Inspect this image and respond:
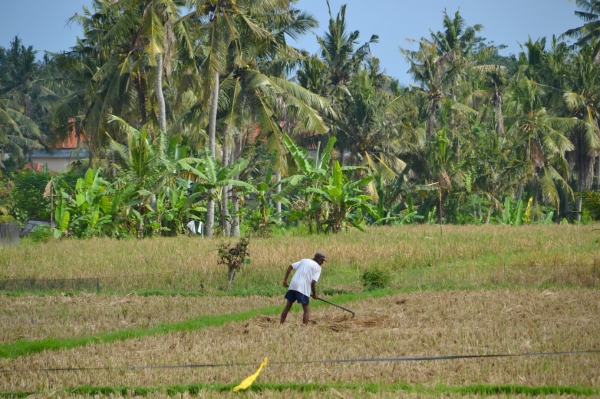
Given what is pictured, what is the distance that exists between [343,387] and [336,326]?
10.7 feet

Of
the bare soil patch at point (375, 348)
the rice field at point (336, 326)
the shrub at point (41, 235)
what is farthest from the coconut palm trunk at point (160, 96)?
the bare soil patch at point (375, 348)

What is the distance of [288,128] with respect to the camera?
35.1 meters

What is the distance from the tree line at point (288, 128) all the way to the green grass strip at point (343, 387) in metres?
11.3

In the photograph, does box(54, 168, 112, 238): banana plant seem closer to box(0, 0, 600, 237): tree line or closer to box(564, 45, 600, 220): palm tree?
box(0, 0, 600, 237): tree line

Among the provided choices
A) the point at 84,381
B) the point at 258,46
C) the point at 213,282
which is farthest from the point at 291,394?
the point at 258,46

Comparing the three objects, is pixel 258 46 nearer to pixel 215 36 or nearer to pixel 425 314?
pixel 215 36

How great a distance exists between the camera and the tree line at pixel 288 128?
2302cm

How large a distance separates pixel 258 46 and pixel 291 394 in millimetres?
18554

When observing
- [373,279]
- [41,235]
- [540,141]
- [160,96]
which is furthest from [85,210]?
[540,141]

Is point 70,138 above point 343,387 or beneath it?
above

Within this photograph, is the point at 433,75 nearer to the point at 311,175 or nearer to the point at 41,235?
the point at 311,175

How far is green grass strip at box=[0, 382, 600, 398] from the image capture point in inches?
317

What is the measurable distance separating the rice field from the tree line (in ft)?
9.81

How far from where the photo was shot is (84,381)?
870cm
